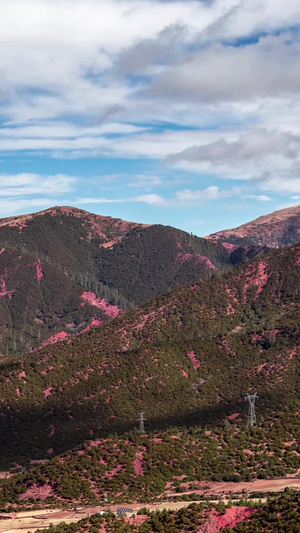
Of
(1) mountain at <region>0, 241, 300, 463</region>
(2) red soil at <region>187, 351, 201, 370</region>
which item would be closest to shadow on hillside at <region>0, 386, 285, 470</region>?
(1) mountain at <region>0, 241, 300, 463</region>

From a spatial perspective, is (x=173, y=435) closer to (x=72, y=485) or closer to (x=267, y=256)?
(x=72, y=485)

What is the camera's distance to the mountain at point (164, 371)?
12744 centimetres

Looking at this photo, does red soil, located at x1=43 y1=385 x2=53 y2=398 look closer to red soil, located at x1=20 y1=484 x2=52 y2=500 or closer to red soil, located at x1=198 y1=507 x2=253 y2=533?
red soil, located at x1=20 y1=484 x2=52 y2=500

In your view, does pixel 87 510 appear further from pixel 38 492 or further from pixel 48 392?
pixel 48 392

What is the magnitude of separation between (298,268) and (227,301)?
21.0 meters

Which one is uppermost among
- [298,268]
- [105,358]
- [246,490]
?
[298,268]

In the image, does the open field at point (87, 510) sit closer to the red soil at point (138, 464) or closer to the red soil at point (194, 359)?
the red soil at point (138, 464)

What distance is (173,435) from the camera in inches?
4048

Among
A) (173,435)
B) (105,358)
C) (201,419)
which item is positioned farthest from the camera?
(105,358)

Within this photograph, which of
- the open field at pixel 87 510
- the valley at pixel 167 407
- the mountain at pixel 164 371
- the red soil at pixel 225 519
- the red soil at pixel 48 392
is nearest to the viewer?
the red soil at pixel 225 519

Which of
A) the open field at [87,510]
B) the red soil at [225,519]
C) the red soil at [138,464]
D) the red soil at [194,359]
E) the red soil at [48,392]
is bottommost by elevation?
the open field at [87,510]

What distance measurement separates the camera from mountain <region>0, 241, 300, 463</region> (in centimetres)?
12744

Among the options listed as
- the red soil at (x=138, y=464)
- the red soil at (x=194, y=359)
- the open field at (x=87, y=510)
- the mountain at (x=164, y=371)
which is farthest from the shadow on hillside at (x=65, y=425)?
the open field at (x=87, y=510)

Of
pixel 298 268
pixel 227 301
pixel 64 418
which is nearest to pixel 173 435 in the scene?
pixel 64 418
